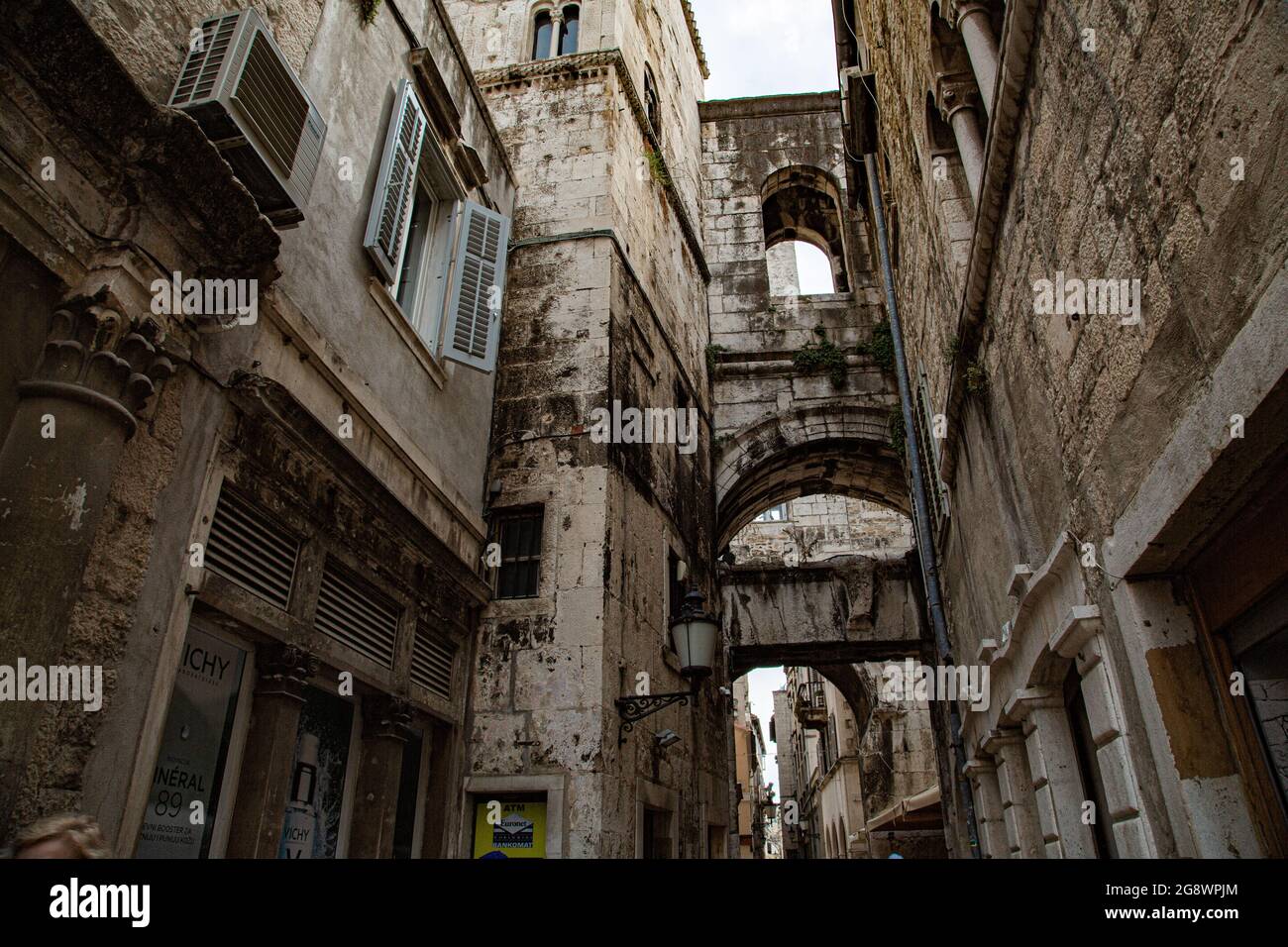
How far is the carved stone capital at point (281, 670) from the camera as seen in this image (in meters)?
3.83

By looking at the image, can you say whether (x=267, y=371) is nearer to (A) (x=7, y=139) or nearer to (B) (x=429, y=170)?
(A) (x=7, y=139)

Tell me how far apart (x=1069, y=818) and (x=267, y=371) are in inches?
193

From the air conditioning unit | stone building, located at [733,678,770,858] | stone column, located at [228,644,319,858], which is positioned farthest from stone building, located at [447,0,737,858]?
stone building, located at [733,678,770,858]

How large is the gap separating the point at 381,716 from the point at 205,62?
3.72m

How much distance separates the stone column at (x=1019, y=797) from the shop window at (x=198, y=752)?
4.90 meters

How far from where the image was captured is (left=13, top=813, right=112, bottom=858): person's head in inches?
Answer: 66.6

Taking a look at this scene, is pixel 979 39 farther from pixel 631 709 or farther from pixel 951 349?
pixel 631 709

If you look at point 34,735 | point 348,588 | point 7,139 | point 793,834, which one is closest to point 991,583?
point 348,588

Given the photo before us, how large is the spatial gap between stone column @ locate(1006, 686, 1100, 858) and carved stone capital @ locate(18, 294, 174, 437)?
4.73 metres

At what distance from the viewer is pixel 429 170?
6402mm

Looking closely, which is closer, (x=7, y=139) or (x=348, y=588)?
(x=7, y=139)

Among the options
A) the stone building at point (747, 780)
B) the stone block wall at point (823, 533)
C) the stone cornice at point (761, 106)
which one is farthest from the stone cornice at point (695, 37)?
the stone building at point (747, 780)

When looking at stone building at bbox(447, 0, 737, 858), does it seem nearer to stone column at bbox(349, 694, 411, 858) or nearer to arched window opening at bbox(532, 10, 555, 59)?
arched window opening at bbox(532, 10, 555, 59)

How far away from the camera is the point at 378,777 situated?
15.6 ft
